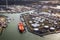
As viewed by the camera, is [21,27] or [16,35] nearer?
[16,35]

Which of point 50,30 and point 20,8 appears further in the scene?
point 20,8

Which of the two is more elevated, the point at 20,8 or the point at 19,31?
the point at 20,8

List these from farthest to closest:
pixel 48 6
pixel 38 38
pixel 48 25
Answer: pixel 48 6
pixel 48 25
pixel 38 38

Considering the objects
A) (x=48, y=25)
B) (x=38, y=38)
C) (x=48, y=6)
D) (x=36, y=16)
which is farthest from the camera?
(x=48, y=6)

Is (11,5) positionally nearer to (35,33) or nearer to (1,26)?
(1,26)

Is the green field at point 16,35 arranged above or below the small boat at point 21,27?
below

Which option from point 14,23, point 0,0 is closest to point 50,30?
point 14,23

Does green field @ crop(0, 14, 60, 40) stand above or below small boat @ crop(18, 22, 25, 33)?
below

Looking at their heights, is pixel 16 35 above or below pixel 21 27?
below

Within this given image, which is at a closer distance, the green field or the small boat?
the green field

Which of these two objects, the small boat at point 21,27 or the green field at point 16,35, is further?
the small boat at point 21,27

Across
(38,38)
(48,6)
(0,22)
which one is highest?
(48,6)
